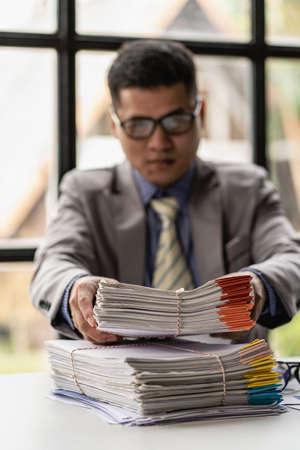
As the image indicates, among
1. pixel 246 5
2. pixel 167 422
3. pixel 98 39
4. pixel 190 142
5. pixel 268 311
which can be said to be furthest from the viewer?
pixel 246 5

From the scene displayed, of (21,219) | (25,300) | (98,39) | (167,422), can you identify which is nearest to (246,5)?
(98,39)

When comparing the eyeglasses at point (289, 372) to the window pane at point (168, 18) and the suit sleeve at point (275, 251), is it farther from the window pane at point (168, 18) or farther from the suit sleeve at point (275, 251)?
the window pane at point (168, 18)

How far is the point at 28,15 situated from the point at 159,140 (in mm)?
922

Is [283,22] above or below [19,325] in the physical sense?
above

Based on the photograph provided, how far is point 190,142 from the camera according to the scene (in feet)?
6.35

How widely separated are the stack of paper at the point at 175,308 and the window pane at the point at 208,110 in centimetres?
156

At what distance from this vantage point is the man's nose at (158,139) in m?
1.87

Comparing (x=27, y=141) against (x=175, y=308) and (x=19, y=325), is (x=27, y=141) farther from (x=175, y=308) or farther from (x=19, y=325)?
(x=175, y=308)

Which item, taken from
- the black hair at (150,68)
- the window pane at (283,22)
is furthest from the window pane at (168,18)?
the black hair at (150,68)

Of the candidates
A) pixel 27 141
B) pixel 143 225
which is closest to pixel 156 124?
pixel 143 225

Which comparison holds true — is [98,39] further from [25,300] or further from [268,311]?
[268,311]

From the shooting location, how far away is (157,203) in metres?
1.97

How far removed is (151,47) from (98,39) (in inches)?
21.7

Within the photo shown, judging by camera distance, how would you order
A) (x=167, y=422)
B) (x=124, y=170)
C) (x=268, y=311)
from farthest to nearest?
1. (x=124, y=170)
2. (x=268, y=311)
3. (x=167, y=422)
